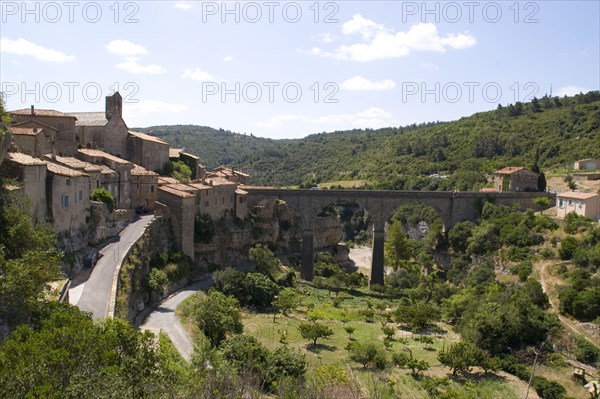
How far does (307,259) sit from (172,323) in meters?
27.4

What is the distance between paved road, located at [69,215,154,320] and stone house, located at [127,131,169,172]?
13.7 meters

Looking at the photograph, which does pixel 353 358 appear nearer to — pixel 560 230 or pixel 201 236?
pixel 201 236

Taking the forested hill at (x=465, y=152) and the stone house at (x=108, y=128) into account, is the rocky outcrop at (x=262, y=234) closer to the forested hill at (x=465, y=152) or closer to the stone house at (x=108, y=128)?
the stone house at (x=108, y=128)

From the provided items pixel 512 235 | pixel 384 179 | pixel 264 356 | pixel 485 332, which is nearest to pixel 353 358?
pixel 264 356

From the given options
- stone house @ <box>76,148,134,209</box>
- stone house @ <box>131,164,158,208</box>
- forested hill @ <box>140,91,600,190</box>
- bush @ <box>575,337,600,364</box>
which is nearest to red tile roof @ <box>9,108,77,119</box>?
stone house @ <box>76,148,134,209</box>

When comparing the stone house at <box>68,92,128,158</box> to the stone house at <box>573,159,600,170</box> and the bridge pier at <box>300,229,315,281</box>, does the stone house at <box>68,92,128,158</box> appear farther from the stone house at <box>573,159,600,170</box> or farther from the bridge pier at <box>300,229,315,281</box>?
the stone house at <box>573,159,600,170</box>

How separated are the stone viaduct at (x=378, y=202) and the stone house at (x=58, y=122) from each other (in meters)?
19.5

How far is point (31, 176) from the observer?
1069 inches

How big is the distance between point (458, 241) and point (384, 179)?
37458mm

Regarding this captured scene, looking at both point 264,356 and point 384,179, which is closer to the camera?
point 264,356

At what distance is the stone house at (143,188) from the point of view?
4394cm

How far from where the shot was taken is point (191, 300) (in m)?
36.6

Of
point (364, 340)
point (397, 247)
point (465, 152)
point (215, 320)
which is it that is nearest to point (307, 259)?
point (397, 247)

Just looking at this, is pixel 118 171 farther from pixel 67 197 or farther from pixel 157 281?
pixel 67 197
